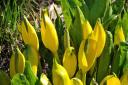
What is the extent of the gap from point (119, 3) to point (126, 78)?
391 mm

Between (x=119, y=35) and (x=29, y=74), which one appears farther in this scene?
(x=119, y=35)

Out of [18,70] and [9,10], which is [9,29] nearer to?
[9,10]

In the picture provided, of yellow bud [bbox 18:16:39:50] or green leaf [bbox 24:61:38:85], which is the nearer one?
green leaf [bbox 24:61:38:85]

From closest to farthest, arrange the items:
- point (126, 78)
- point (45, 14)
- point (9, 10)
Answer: point (126, 78) → point (45, 14) → point (9, 10)

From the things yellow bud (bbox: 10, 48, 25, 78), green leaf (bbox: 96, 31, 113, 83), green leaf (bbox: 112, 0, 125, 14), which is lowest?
green leaf (bbox: 96, 31, 113, 83)

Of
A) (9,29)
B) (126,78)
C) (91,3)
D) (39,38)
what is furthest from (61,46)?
(9,29)

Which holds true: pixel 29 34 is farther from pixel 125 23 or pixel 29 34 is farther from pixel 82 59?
pixel 125 23

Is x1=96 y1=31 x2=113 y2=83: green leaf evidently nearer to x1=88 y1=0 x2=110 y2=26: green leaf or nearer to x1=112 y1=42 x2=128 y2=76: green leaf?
x1=112 y1=42 x2=128 y2=76: green leaf

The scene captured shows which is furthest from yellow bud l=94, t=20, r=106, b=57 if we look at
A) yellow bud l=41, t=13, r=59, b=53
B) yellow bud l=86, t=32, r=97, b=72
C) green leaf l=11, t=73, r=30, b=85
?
green leaf l=11, t=73, r=30, b=85

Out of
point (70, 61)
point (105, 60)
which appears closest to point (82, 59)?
point (70, 61)

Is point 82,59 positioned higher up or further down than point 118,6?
further down

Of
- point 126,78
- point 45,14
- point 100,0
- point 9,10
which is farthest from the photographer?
point 9,10

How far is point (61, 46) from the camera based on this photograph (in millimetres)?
1501

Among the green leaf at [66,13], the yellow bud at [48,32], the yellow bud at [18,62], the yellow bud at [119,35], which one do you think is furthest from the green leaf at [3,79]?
the yellow bud at [119,35]
